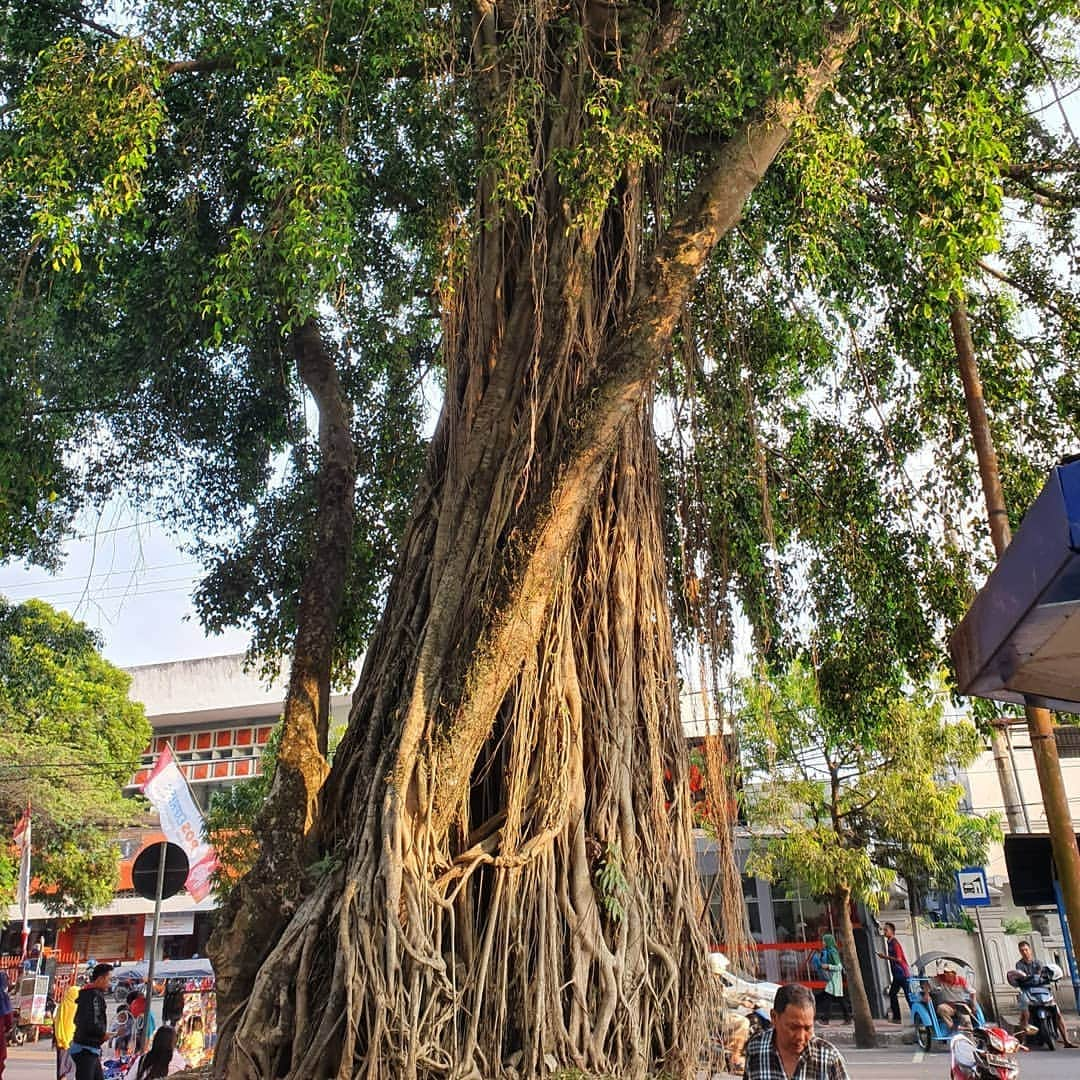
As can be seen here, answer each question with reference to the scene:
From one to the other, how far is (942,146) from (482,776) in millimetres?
3465

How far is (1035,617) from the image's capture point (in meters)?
3.07

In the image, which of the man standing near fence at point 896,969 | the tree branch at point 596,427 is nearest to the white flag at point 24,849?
the man standing near fence at point 896,969

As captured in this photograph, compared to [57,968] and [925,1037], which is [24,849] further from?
[925,1037]

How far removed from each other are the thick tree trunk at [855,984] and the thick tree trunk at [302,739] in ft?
31.4

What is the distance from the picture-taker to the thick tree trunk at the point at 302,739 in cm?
435

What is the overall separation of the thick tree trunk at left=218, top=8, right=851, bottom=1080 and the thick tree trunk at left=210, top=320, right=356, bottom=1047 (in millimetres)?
158

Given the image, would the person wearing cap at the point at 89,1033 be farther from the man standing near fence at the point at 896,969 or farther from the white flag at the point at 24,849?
the white flag at the point at 24,849

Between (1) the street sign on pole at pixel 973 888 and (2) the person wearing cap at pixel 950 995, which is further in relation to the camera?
(1) the street sign on pole at pixel 973 888

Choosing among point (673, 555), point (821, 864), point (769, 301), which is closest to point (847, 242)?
point (769, 301)

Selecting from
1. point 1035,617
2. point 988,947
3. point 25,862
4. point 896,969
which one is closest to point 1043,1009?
point 896,969

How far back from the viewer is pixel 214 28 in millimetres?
5691

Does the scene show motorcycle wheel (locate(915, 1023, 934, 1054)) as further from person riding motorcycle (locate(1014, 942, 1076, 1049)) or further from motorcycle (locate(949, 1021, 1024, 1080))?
motorcycle (locate(949, 1021, 1024, 1080))

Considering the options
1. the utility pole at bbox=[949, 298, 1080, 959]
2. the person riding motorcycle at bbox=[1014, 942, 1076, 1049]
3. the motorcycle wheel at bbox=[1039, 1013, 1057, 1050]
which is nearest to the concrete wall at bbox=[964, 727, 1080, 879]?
the person riding motorcycle at bbox=[1014, 942, 1076, 1049]

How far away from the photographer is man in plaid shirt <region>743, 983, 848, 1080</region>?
3.07 m
